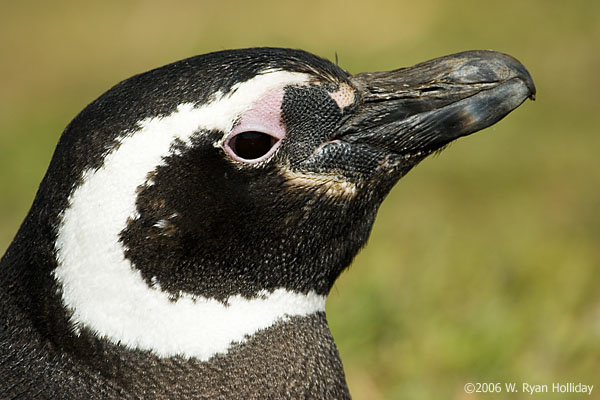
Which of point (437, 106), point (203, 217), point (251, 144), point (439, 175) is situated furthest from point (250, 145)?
point (439, 175)

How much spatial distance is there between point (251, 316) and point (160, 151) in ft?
1.56

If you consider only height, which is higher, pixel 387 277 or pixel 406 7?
pixel 406 7

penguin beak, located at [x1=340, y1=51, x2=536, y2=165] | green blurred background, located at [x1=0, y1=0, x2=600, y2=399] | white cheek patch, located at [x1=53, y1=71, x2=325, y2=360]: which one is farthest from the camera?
green blurred background, located at [x1=0, y1=0, x2=600, y2=399]

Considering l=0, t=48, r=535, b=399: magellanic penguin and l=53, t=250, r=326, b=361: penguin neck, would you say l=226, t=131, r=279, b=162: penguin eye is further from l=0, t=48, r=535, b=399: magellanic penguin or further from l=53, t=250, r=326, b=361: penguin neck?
l=53, t=250, r=326, b=361: penguin neck

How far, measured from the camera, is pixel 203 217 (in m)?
2.12

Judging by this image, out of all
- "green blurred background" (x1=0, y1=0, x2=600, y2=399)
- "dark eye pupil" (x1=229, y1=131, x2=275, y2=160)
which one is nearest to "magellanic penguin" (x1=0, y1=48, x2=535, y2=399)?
"dark eye pupil" (x1=229, y1=131, x2=275, y2=160)

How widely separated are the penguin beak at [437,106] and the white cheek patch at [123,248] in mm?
284

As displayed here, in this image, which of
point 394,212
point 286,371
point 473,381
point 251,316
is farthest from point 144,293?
point 394,212

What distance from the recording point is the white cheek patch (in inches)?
81.0

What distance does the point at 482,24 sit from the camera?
8.27 metres

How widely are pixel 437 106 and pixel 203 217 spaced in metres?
0.67

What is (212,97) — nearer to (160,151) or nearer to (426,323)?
(160,151)

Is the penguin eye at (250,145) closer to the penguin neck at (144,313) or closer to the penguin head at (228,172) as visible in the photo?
the penguin head at (228,172)

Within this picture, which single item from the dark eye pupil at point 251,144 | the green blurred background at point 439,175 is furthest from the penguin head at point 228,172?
the green blurred background at point 439,175
